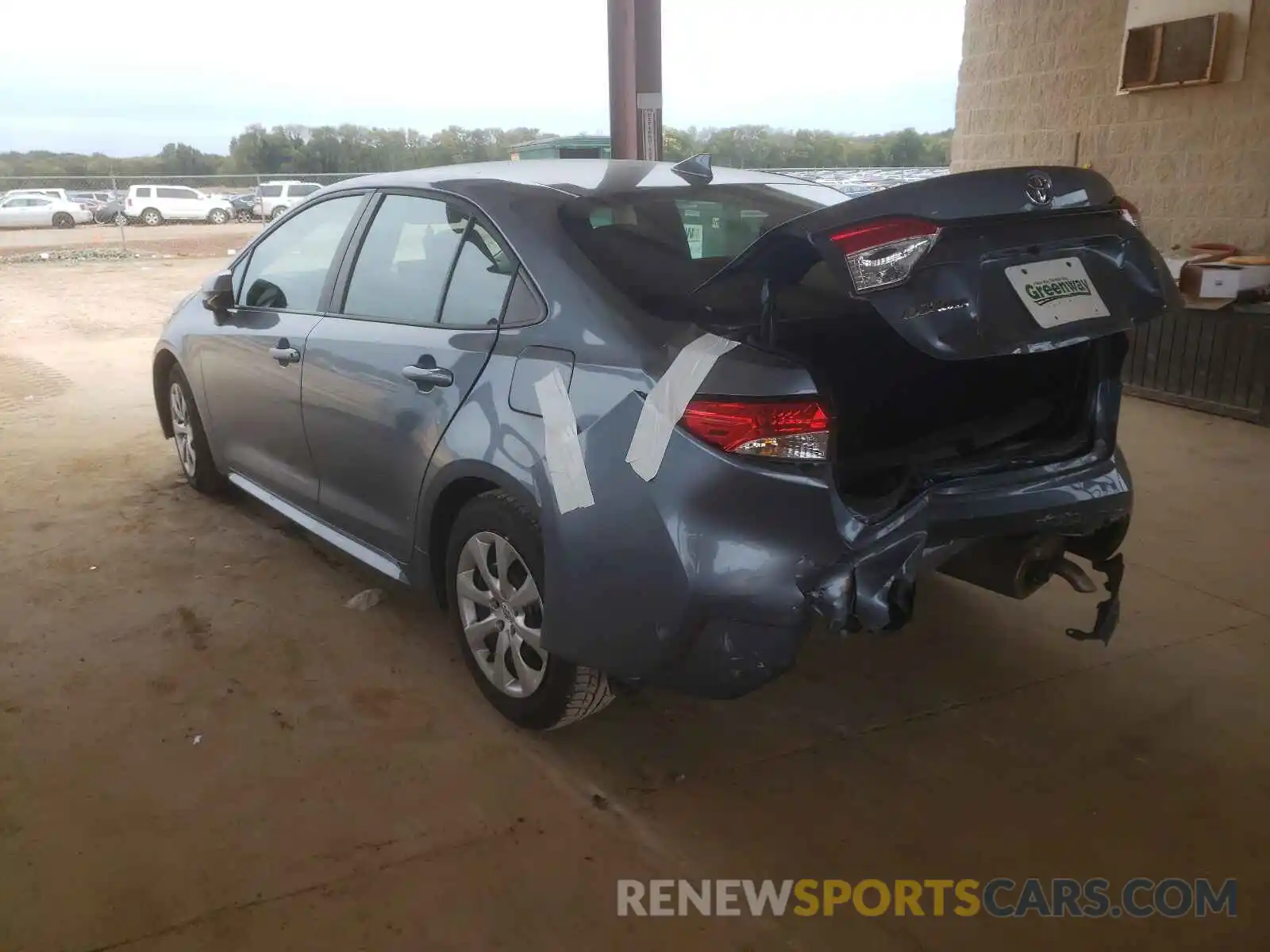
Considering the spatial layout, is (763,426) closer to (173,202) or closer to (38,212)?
(173,202)

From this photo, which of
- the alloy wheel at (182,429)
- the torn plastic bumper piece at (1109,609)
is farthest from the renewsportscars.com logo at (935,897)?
the alloy wheel at (182,429)

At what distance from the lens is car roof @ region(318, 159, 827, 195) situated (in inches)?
106

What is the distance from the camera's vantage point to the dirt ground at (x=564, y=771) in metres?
1.99

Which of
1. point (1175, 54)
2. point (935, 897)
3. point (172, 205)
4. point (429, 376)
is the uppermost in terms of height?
point (1175, 54)

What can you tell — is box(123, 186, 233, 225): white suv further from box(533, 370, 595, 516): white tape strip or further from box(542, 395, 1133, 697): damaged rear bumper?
box(542, 395, 1133, 697): damaged rear bumper

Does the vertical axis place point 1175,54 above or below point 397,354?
above

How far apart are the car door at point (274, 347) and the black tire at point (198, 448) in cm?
29

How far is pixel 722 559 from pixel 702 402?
33 centimetres

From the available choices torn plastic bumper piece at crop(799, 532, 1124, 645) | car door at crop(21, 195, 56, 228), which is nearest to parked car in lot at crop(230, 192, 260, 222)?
car door at crop(21, 195, 56, 228)

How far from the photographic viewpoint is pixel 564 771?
96.6 inches

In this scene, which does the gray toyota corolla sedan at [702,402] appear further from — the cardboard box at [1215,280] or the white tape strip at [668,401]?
the cardboard box at [1215,280]

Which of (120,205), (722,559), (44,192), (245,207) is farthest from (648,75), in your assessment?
(44,192)

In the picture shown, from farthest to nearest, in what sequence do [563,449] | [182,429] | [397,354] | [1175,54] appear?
[1175,54], [182,429], [397,354], [563,449]

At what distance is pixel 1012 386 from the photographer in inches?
103
